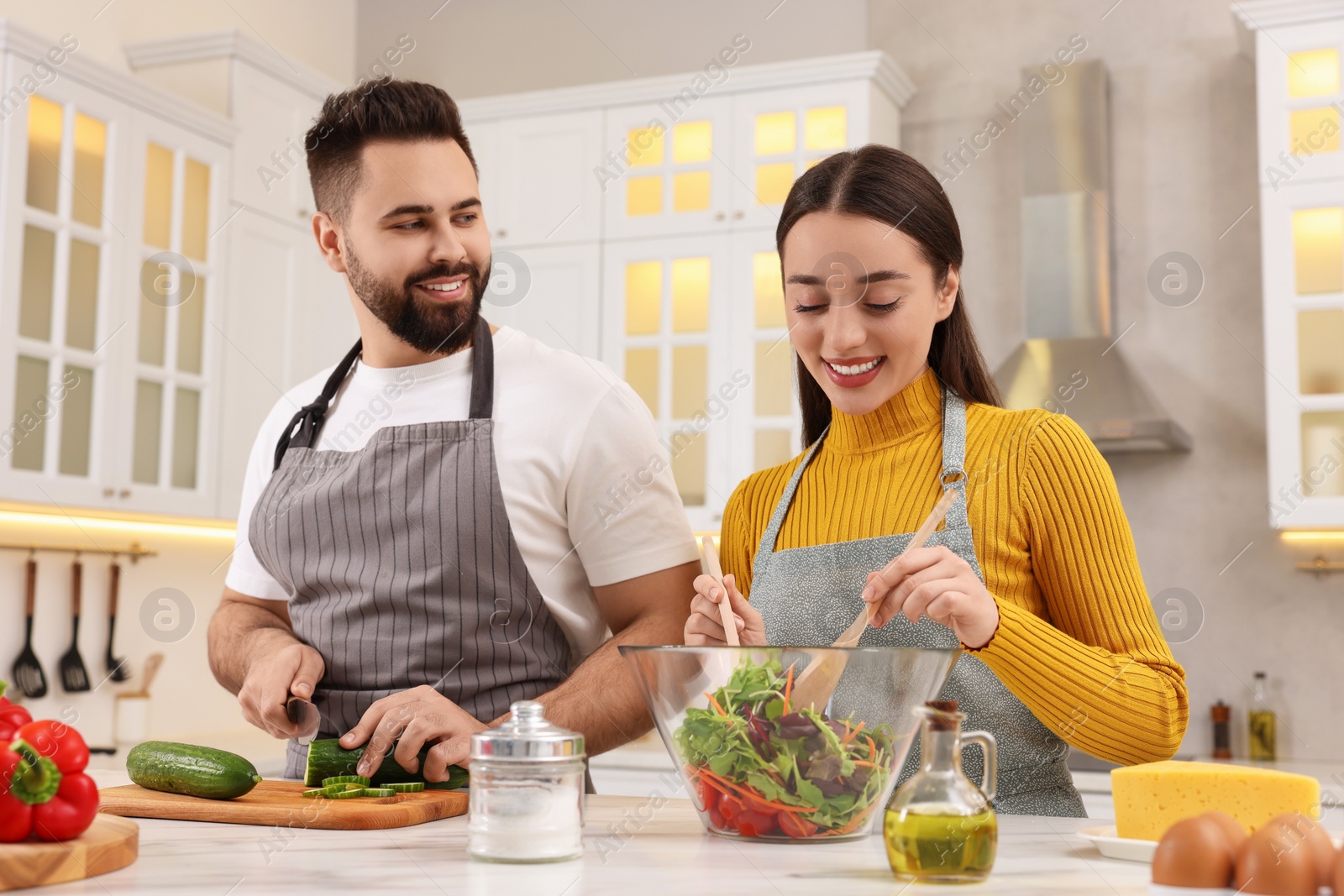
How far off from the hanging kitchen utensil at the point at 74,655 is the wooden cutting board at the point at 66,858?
8.49 feet

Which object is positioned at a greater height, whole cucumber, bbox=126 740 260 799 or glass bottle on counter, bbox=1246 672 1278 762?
Answer: whole cucumber, bbox=126 740 260 799

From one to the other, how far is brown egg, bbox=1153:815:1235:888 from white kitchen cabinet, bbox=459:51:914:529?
256 cm

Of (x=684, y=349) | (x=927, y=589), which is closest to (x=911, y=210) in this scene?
(x=927, y=589)

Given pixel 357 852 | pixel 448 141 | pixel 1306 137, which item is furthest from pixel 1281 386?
pixel 357 852

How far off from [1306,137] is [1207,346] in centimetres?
58

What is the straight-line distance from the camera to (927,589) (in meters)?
1.03

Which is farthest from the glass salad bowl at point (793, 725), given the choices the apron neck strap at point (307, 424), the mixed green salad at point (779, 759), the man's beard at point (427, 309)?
the apron neck strap at point (307, 424)

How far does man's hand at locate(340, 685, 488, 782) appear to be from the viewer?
1.15m

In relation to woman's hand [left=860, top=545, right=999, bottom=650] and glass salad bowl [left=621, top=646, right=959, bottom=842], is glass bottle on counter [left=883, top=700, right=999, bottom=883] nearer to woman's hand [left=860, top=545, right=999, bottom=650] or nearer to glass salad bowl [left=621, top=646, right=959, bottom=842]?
glass salad bowl [left=621, top=646, right=959, bottom=842]

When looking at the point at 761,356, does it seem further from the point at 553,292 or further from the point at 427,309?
the point at 427,309

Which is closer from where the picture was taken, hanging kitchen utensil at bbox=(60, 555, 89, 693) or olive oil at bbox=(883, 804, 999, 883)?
olive oil at bbox=(883, 804, 999, 883)

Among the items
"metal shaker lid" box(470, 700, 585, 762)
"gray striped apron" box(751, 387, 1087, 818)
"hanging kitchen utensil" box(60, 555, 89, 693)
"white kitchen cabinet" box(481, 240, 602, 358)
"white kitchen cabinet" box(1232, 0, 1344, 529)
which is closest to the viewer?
"metal shaker lid" box(470, 700, 585, 762)

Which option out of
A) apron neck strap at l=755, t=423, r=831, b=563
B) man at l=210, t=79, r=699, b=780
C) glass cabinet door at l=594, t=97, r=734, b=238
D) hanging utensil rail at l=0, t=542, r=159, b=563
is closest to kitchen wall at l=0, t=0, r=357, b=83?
glass cabinet door at l=594, t=97, r=734, b=238

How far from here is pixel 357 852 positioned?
91 cm
